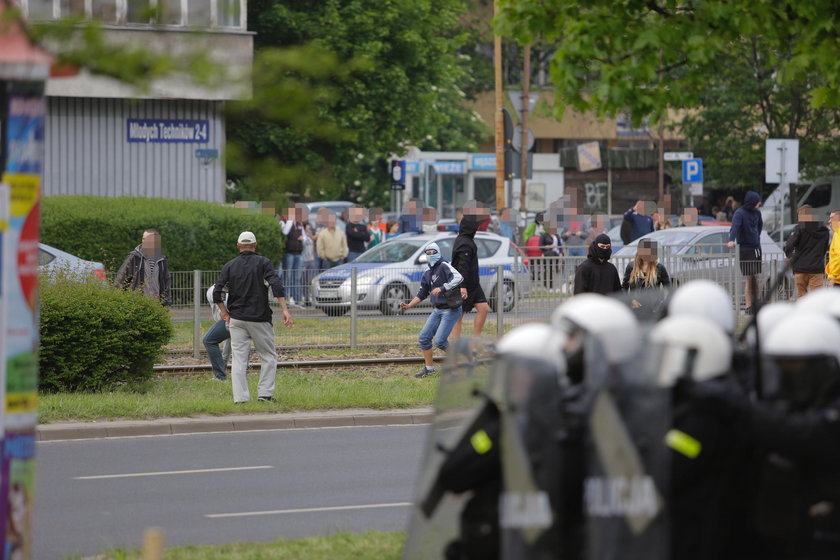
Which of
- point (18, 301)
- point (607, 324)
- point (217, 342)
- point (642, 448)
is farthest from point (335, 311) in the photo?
point (642, 448)

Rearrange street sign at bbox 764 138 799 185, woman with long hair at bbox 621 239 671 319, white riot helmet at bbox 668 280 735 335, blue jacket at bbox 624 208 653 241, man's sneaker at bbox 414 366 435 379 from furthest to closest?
street sign at bbox 764 138 799 185 < blue jacket at bbox 624 208 653 241 < man's sneaker at bbox 414 366 435 379 < woman with long hair at bbox 621 239 671 319 < white riot helmet at bbox 668 280 735 335

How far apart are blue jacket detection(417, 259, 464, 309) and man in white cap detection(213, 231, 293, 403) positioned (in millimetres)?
2845

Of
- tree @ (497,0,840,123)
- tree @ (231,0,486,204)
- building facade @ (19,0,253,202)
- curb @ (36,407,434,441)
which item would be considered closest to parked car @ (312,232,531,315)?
curb @ (36,407,434,441)

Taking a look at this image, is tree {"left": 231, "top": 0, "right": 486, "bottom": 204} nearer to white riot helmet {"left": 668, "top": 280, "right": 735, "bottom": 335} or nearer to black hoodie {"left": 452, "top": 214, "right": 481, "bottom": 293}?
black hoodie {"left": 452, "top": 214, "right": 481, "bottom": 293}

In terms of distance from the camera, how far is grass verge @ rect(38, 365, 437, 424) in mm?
13383

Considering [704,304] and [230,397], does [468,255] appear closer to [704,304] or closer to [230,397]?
[230,397]

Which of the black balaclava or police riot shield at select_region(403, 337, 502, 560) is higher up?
the black balaclava

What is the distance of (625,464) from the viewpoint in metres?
4.59

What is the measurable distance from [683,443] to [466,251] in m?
12.2

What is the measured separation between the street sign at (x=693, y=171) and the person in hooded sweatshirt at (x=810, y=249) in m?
18.0

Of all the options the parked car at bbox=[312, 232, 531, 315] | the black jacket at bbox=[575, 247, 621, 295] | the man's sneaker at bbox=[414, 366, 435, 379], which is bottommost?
Answer: the man's sneaker at bbox=[414, 366, 435, 379]

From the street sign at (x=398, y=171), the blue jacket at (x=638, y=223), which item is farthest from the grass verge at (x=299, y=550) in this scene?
the street sign at (x=398, y=171)

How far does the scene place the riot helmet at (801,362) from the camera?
4.88 m

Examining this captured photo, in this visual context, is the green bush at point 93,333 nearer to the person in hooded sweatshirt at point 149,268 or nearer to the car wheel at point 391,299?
the person in hooded sweatshirt at point 149,268
